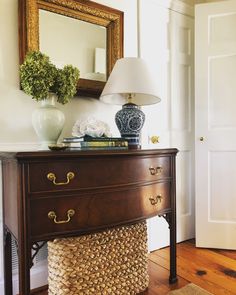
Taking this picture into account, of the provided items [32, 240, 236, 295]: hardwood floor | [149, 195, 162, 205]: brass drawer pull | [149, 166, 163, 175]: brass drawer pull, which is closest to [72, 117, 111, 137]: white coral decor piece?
[149, 166, 163, 175]: brass drawer pull

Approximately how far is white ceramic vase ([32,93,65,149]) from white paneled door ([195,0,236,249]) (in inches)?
52.0

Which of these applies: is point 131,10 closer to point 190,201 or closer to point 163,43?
point 163,43

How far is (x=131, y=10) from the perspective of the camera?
6.72 feet

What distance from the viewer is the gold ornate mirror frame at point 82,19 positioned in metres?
1.54

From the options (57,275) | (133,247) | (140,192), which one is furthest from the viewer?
(133,247)

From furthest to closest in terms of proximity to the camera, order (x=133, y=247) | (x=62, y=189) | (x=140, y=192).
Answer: (x=133, y=247)
(x=140, y=192)
(x=62, y=189)

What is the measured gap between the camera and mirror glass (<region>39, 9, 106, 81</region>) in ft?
5.40

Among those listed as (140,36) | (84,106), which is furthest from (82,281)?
(140,36)

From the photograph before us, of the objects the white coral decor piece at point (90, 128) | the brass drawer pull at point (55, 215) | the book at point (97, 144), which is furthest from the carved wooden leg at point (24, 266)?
the white coral decor piece at point (90, 128)

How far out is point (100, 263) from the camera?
55.3 inches

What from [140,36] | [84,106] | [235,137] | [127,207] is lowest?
[127,207]

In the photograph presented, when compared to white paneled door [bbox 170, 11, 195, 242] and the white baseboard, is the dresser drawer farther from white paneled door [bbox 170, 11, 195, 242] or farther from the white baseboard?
white paneled door [bbox 170, 11, 195, 242]

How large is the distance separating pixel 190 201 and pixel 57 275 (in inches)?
60.2

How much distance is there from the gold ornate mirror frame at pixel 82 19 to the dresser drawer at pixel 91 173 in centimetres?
67
